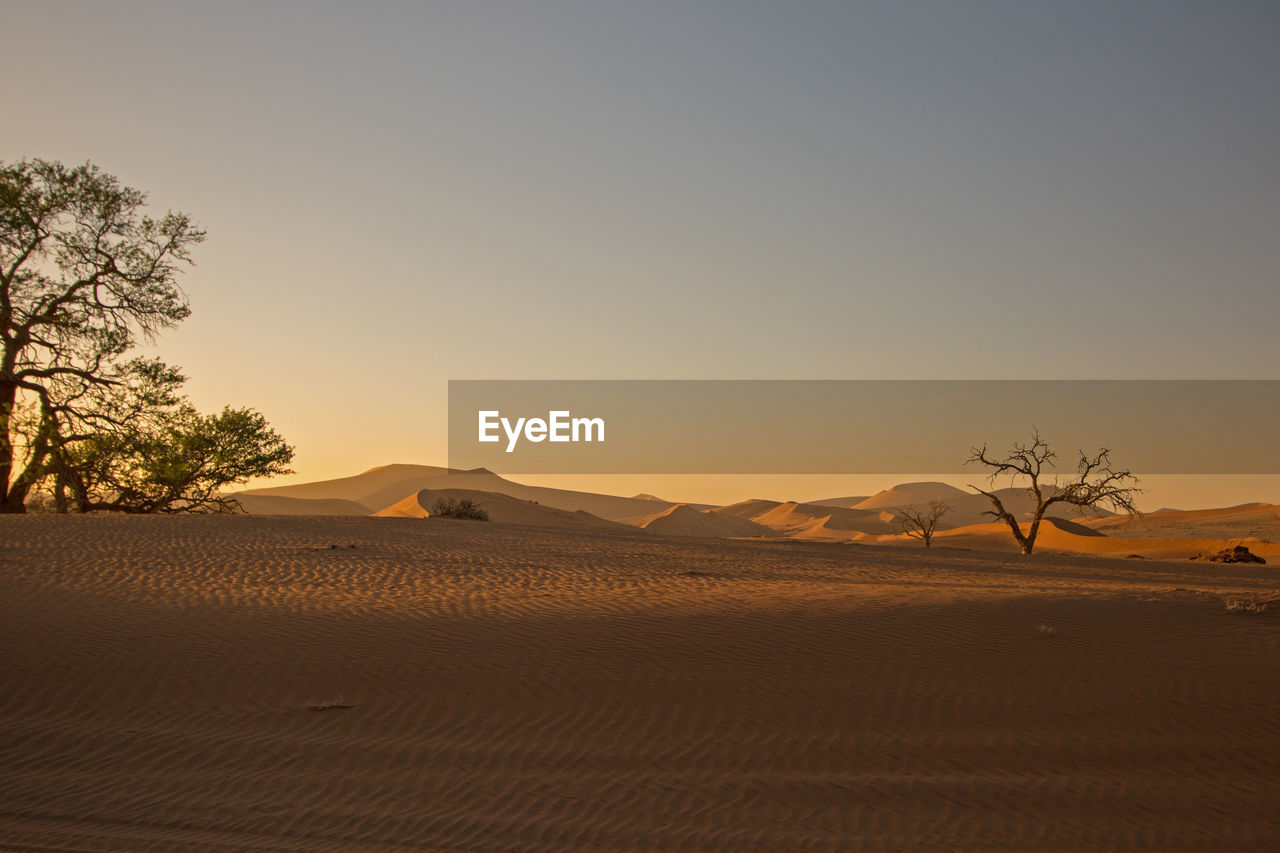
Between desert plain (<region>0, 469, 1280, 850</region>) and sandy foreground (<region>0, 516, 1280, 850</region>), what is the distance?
0.12 ft

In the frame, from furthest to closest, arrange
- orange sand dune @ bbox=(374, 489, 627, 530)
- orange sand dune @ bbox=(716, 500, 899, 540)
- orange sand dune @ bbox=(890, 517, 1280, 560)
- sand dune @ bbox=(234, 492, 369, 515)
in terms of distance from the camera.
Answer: sand dune @ bbox=(234, 492, 369, 515) < orange sand dune @ bbox=(716, 500, 899, 540) < orange sand dune @ bbox=(374, 489, 627, 530) < orange sand dune @ bbox=(890, 517, 1280, 560)

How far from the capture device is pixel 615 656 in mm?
10344

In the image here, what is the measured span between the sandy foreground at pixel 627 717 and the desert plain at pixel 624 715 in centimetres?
4

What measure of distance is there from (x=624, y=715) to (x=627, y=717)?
2.2 inches

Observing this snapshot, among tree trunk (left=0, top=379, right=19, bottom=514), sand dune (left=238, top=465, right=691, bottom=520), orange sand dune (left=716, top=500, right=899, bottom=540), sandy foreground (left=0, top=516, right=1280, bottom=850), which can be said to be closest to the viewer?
sandy foreground (left=0, top=516, right=1280, bottom=850)

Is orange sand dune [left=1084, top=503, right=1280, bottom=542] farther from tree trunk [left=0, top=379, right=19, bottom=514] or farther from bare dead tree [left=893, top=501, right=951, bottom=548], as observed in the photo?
tree trunk [left=0, top=379, right=19, bottom=514]

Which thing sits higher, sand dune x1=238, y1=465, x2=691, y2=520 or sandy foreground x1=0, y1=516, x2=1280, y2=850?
sand dune x1=238, y1=465, x2=691, y2=520

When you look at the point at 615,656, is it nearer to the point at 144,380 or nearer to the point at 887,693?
the point at 887,693

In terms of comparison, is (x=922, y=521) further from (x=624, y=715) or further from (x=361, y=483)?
(x=361, y=483)

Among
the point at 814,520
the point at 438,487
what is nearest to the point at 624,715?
the point at 814,520

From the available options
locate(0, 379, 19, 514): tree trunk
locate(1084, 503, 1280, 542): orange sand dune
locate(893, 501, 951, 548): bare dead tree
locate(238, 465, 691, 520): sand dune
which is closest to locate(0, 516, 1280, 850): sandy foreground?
locate(0, 379, 19, 514): tree trunk

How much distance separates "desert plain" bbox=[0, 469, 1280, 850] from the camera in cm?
634

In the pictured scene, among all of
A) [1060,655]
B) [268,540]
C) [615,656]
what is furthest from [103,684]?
[268,540]

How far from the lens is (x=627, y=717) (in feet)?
28.2
